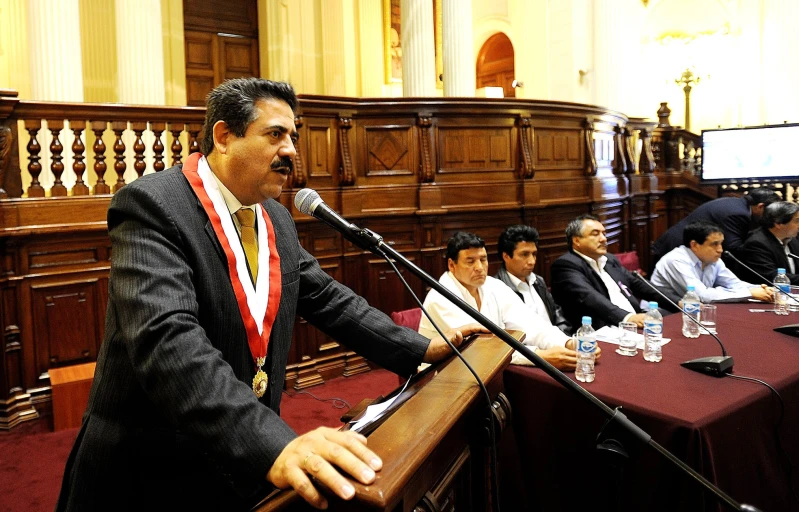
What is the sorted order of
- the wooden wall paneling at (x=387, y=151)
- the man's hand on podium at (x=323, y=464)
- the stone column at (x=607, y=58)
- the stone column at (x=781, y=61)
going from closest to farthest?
1. the man's hand on podium at (x=323, y=464)
2. the wooden wall paneling at (x=387, y=151)
3. the stone column at (x=607, y=58)
4. the stone column at (x=781, y=61)

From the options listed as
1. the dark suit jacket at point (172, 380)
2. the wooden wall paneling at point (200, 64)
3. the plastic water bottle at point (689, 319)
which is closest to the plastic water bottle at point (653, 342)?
the plastic water bottle at point (689, 319)

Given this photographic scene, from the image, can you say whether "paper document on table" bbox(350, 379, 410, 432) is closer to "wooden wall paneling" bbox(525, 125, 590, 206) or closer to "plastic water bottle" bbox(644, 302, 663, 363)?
"plastic water bottle" bbox(644, 302, 663, 363)

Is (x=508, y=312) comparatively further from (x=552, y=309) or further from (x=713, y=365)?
(x=713, y=365)

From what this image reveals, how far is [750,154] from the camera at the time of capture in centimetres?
768

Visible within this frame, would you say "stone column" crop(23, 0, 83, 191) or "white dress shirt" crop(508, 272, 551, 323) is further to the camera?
"stone column" crop(23, 0, 83, 191)

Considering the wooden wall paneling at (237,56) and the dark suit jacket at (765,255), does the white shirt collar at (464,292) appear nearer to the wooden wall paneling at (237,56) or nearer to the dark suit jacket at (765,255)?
the dark suit jacket at (765,255)

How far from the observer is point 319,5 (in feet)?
29.6

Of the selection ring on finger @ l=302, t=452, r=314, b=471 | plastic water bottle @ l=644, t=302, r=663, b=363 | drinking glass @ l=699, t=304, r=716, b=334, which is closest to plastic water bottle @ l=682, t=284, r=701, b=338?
drinking glass @ l=699, t=304, r=716, b=334

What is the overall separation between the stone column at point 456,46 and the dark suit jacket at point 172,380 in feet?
19.1

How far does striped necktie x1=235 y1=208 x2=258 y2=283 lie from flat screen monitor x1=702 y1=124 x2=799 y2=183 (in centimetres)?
768

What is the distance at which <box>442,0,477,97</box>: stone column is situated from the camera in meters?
6.87

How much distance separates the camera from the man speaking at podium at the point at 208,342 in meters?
1.02

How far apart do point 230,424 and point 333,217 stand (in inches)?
21.5

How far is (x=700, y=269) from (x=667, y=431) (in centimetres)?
290
